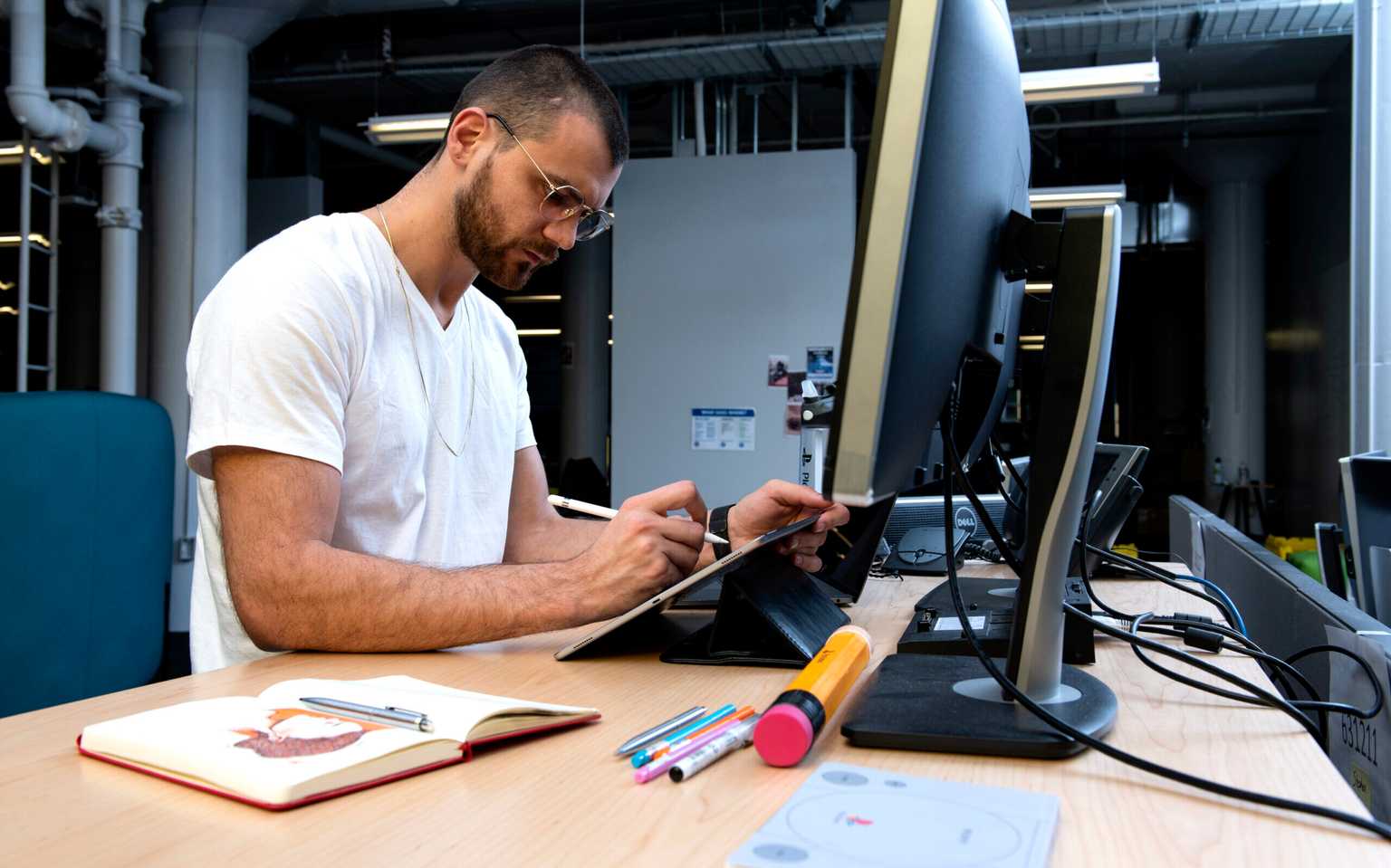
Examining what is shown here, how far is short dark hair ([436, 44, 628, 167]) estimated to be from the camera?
1.43 meters

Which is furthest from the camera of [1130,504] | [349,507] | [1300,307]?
[1300,307]

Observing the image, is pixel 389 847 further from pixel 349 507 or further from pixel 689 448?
pixel 689 448

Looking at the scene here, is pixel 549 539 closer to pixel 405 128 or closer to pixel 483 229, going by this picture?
pixel 483 229

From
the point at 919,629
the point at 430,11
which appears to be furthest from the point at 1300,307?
the point at 919,629

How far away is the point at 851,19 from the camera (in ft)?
21.2

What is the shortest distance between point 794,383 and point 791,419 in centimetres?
20

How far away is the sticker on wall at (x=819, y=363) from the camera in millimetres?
5605

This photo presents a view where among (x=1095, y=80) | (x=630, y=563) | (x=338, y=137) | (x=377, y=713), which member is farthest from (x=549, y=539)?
(x=338, y=137)

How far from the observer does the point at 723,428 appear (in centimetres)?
580

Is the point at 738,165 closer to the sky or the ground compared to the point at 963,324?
closer to the sky

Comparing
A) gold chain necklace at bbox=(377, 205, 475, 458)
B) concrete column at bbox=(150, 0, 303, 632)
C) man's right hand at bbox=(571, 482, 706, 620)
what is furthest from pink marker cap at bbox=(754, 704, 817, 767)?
concrete column at bbox=(150, 0, 303, 632)

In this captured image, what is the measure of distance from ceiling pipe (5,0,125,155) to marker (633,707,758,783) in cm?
510

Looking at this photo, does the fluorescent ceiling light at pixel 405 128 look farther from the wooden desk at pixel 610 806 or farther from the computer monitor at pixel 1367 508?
the wooden desk at pixel 610 806

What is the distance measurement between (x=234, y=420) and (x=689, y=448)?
15.8 feet
